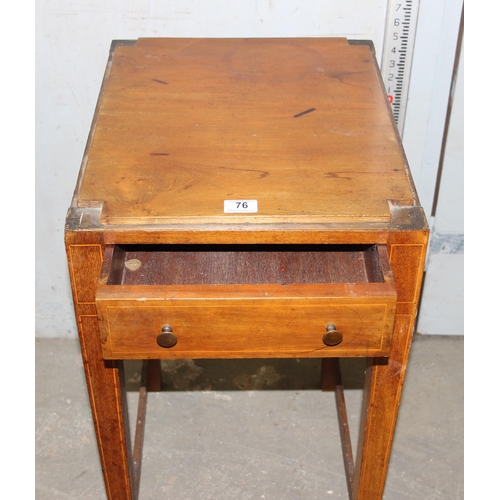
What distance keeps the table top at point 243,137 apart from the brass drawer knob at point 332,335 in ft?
0.63

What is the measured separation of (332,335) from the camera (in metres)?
1.36

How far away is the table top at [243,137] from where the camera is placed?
144cm

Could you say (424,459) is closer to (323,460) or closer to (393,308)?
(323,460)

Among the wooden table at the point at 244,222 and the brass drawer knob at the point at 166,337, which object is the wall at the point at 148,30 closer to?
the wooden table at the point at 244,222

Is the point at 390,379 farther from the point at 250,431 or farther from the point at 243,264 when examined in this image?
the point at 250,431

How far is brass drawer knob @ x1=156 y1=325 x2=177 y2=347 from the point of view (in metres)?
1.35

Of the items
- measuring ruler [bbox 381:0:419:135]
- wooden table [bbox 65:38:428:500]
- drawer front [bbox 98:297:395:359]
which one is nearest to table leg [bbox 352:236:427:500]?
wooden table [bbox 65:38:428:500]

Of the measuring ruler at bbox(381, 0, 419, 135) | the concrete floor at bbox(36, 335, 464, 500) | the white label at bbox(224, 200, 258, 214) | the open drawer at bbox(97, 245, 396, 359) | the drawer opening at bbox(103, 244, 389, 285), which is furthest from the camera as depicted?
the concrete floor at bbox(36, 335, 464, 500)

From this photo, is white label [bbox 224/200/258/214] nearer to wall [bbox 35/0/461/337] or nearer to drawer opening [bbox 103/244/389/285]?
drawer opening [bbox 103/244/389/285]

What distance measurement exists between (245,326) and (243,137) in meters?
0.43

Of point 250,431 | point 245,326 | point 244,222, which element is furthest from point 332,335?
point 250,431

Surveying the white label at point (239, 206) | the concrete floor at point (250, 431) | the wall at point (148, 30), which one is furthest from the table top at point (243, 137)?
the concrete floor at point (250, 431)

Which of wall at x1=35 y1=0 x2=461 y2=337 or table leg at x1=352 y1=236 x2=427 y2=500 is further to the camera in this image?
wall at x1=35 y1=0 x2=461 y2=337
